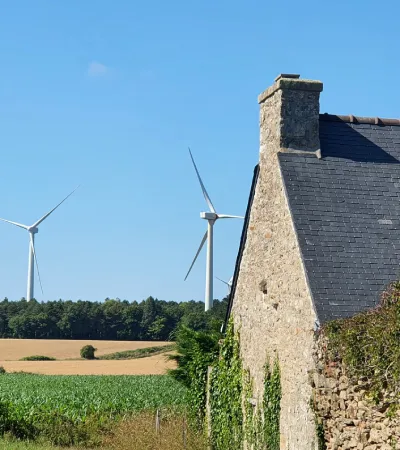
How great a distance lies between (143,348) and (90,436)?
2256 inches

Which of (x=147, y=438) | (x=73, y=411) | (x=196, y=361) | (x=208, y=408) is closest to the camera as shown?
(x=208, y=408)

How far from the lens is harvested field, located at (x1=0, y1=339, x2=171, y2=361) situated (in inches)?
3111

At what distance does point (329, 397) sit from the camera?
10828mm

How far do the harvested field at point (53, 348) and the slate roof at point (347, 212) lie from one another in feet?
218

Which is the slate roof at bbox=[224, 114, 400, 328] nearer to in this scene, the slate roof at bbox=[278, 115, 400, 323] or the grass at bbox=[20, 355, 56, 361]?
the slate roof at bbox=[278, 115, 400, 323]

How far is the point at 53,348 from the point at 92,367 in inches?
861

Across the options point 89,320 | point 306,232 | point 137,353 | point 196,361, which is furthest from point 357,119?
point 89,320

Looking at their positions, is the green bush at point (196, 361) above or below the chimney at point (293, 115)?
below

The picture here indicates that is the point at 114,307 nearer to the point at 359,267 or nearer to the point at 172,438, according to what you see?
the point at 172,438

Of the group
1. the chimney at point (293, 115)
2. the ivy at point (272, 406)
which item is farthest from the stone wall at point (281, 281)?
the ivy at point (272, 406)

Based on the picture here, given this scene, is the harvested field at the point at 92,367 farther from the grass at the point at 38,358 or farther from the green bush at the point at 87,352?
the green bush at the point at 87,352

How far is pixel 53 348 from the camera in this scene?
274ft

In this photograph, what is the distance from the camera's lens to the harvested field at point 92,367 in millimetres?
56312

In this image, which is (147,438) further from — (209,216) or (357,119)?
(209,216)
